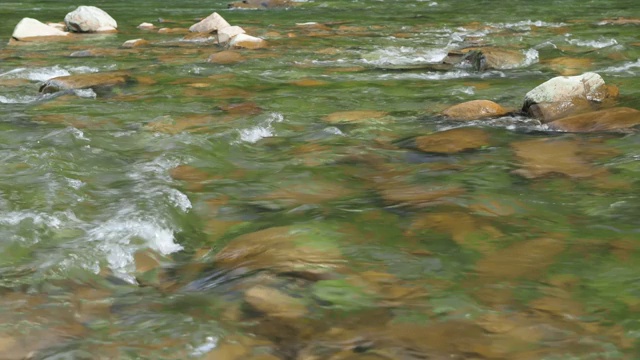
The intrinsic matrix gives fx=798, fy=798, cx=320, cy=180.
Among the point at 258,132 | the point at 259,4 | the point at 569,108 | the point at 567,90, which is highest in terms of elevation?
the point at 567,90

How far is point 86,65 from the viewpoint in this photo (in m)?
12.1

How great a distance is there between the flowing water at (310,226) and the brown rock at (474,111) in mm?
158

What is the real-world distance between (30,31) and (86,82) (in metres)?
6.72

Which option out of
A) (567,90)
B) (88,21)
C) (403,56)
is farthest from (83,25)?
(567,90)

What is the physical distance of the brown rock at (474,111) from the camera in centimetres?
755

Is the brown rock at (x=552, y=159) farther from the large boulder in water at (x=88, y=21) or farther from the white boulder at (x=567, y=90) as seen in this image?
the large boulder in water at (x=88, y=21)

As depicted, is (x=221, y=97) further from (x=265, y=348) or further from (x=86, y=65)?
A: (x=265, y=348)

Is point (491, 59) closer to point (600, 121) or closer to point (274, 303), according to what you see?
point (600, 121)

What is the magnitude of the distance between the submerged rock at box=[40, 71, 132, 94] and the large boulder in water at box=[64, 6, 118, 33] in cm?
752

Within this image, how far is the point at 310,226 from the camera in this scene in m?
4.61

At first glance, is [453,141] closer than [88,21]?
Yes

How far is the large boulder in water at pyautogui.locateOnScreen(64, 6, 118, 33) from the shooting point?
17438mm

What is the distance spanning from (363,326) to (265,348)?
0.44 m

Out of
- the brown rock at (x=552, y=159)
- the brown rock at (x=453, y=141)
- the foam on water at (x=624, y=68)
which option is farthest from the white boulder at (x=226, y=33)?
the brown rock at (x=552, y=159)
